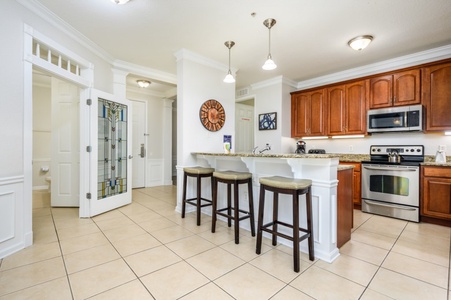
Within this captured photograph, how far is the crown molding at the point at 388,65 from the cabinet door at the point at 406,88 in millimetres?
302

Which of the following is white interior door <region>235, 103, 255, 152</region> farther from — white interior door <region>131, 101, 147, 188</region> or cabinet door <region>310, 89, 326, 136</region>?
white interior door <region>131, 101, 147, 188</region>

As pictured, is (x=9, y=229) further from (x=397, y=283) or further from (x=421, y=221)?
(x=421, y=221)

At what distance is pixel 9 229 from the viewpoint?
2180mm

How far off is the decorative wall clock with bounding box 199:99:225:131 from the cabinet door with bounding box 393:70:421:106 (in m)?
3.02

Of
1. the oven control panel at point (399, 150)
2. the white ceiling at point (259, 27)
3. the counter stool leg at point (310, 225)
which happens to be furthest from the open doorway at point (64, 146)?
the oven control panel at point (399, 150)

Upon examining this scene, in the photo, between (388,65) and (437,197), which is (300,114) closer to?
(388,65)

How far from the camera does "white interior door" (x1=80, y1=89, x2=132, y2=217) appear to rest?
11.0 feet

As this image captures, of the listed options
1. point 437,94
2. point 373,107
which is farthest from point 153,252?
point 437,94

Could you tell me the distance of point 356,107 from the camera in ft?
13.5

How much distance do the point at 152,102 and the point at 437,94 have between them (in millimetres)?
5961

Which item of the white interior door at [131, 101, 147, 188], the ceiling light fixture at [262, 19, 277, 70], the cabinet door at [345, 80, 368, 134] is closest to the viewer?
the ceiling light fixture at [262, 19, 277, 70]

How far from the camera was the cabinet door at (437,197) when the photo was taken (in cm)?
297

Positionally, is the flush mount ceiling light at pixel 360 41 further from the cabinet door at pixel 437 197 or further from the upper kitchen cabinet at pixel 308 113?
the cabinet door at pixel 437 197

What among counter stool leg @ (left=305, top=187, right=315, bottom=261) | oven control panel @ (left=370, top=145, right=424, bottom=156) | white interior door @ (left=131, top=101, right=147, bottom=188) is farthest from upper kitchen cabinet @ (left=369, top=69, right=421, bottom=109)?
white interior door @ (left=131, top=101, right=147, bottom=188)
